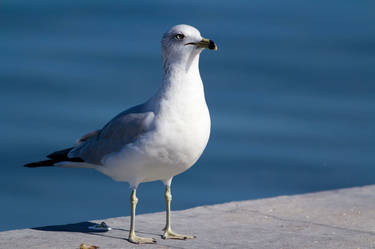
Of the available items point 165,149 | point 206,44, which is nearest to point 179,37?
point 206,44

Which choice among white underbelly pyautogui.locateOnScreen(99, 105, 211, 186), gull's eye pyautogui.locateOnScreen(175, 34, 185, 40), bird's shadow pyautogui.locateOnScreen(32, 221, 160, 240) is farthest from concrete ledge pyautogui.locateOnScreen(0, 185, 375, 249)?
gull's eye pyautogui.locateOnScreen(175, 34, 185, 40)

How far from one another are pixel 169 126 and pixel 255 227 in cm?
127

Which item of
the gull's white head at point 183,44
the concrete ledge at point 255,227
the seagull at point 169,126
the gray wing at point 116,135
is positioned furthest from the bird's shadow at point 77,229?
the gull's white head at point 183,44

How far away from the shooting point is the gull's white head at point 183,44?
7.11 metres

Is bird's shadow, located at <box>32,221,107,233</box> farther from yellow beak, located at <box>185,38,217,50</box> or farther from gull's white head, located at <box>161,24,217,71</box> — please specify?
yellow beak, located at <box>185,38,217,50</box>

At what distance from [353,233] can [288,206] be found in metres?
1.01

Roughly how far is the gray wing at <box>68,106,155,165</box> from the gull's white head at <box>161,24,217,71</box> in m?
0.48

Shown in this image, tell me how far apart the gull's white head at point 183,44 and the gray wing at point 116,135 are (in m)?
0.48

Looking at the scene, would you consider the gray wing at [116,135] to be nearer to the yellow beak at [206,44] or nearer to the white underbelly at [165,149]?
the white underbelly at [165,149]

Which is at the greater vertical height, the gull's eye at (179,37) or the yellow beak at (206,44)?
the gull's eye at (179,37)

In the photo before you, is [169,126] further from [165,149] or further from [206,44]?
[206,44]

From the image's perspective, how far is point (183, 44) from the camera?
7.14m

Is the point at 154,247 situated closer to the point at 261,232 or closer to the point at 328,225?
the point at 261,232

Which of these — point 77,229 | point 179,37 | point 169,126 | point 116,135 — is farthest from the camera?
point 77,229
